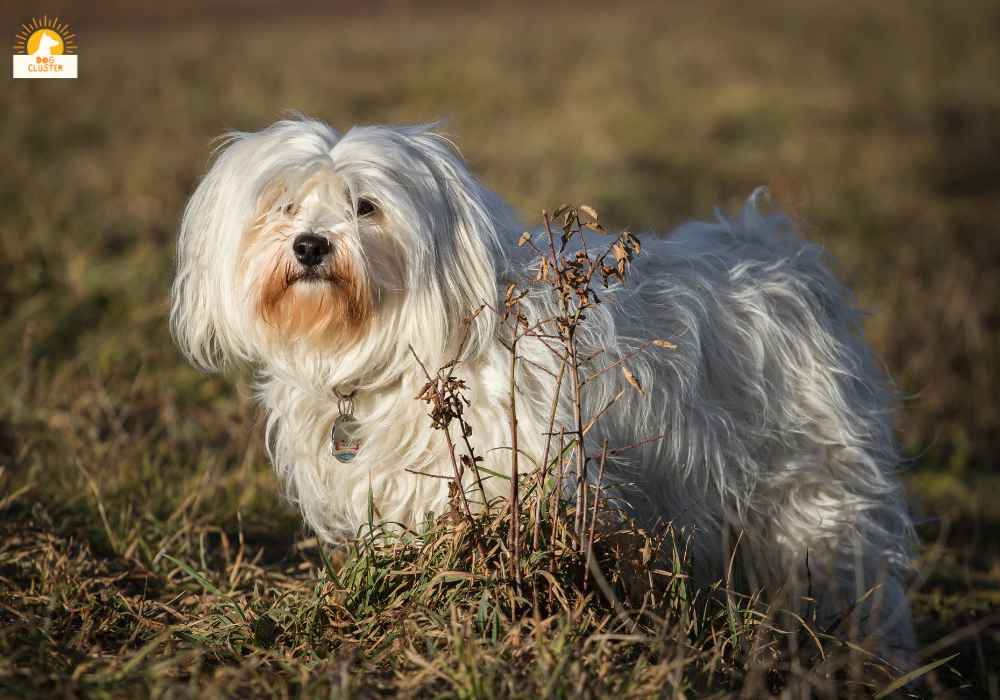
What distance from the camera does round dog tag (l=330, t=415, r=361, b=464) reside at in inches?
126

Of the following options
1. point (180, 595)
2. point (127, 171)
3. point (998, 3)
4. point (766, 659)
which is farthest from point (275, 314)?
point (998, 3)

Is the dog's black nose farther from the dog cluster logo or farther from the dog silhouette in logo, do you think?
the dog silhouette in logo

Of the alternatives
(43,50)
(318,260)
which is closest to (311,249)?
(318,260)

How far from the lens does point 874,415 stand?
3.66m

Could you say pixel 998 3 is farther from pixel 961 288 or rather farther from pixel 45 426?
pixel 45 426

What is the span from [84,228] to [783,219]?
5.15 metres

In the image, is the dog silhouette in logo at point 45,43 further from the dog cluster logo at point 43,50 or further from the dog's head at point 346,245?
the dog's head at point 346,245

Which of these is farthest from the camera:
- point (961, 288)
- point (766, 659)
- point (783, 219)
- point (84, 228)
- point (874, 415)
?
point (961, 288)

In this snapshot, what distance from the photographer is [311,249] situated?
9.68 ft

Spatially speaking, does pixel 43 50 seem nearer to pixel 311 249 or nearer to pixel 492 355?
pixel 311 249

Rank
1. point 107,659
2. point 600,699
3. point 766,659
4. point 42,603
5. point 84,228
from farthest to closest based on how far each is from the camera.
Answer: point 84,228 → point 42,603 → point 766,659 → point 107,659 → point 600,699

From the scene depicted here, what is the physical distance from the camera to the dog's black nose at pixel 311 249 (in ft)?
9.68

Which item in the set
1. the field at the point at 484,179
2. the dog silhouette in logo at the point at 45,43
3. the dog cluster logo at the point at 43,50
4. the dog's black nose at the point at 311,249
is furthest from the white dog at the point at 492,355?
the dog silhouette in logo at the point at 45,43

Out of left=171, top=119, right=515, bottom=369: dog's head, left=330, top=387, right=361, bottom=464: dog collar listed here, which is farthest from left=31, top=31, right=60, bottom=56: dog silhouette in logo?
left=330, top=387, right=361, bottom=464: dog collar
